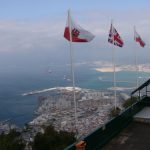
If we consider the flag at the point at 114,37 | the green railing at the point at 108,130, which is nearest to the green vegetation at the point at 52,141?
the green railing at the point at 108,130

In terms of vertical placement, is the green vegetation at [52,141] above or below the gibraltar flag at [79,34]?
below

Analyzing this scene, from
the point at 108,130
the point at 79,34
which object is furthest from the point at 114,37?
the point at 108,130

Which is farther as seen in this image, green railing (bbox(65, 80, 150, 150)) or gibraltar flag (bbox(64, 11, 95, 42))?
gibraltar flag (bbox(64, 11, 95, 42))

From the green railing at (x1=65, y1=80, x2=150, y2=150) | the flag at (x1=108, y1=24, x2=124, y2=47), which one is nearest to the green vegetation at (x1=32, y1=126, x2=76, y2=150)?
the green railing at (x1=65, y1=80, x2=150, y2=150)

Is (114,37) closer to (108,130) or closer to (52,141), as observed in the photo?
(52,141)

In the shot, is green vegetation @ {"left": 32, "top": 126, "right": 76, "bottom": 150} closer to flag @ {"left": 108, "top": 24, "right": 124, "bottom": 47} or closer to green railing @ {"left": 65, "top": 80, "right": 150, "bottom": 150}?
green railing @ {"left": 65, "top": 80, "right": 150, "bottom": 150}

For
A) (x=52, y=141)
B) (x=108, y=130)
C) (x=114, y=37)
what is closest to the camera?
(x=108, y=130)

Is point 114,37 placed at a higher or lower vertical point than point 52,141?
higher

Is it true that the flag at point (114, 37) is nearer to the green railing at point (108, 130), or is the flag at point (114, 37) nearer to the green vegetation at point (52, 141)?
the green railing at point (108, 130)

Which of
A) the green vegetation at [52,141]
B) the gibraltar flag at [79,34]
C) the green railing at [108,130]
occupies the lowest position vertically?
the green vegetation at [52,141]

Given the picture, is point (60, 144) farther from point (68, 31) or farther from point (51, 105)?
point (51, 105)

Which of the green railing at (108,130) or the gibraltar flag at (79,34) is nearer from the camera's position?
the green railing at (108,130)
